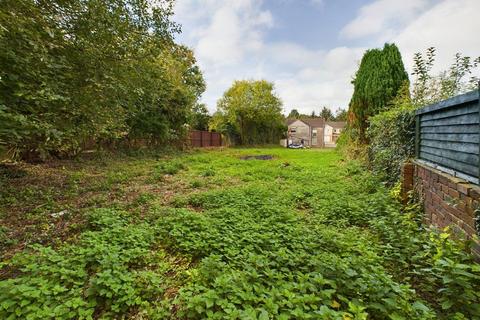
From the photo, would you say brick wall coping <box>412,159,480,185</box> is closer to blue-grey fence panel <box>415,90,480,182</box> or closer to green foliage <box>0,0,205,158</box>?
blue-grey fence panel <box>415,90,480,182</box>

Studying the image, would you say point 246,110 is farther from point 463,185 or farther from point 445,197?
point 463,185

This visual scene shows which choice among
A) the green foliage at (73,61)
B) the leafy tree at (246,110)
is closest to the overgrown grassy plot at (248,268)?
the green foliage at (73,61)

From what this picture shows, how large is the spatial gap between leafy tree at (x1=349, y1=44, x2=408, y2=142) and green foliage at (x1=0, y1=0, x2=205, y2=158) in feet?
20.0

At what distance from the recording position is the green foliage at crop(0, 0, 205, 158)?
309 cm

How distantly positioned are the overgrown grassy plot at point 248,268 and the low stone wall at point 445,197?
225 mm

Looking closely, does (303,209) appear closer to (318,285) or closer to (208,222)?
(208,222)

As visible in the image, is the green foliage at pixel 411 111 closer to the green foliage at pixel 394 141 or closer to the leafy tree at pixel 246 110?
the green foliage at pixel 394 141

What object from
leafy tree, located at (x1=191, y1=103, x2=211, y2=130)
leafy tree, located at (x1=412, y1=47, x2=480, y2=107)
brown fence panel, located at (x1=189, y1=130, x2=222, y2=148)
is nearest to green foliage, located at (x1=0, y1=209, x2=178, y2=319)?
leafy tree, located at (x1=412, y1=47, x2=480, y2=107)

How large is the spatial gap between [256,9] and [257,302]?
851 centimetres

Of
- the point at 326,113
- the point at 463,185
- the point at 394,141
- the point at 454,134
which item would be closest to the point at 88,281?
the point at 463,185

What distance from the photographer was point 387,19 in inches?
250

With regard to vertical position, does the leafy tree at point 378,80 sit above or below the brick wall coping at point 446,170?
above

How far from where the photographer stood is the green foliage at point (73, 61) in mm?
3092

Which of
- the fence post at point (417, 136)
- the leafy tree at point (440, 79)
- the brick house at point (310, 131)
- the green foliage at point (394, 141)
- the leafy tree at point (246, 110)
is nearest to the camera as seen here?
the fence post at point (417, 136)
